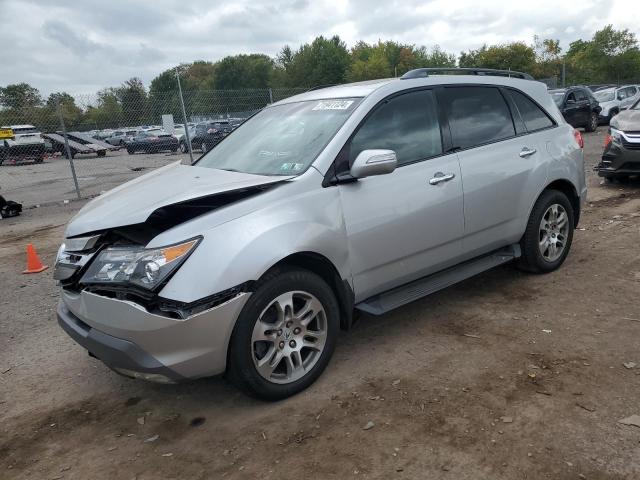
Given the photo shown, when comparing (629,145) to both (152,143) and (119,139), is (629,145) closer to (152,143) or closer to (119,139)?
(152,143)

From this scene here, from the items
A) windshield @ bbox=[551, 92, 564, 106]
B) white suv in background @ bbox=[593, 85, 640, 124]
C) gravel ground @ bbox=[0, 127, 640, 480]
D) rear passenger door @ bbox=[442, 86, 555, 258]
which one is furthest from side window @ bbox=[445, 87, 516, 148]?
white suv in background @ bbox=[593, 85, 640, 124]

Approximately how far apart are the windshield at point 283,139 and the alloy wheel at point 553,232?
2.28 meters

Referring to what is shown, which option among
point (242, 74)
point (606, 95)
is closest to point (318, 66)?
point (242, 74)

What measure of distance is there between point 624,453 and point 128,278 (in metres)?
2.61

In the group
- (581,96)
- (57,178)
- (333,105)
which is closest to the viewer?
(333,105)

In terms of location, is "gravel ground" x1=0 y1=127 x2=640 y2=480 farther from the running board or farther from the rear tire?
the rear tire

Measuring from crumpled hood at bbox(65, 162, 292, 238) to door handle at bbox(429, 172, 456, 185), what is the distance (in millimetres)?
1158

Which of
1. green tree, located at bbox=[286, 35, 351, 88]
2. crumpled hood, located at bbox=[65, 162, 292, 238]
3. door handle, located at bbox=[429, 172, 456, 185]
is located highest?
green tree, located at bbox=[286, 35, 351, 88]

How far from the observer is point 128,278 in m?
2.74

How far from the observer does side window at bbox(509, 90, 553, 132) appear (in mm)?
4660

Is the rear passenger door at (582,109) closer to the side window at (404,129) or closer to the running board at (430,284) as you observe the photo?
the running board at (430,284)

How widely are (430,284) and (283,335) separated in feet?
4.35

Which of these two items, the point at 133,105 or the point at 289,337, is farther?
the point at 133,105

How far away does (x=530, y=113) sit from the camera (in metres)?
4.74
